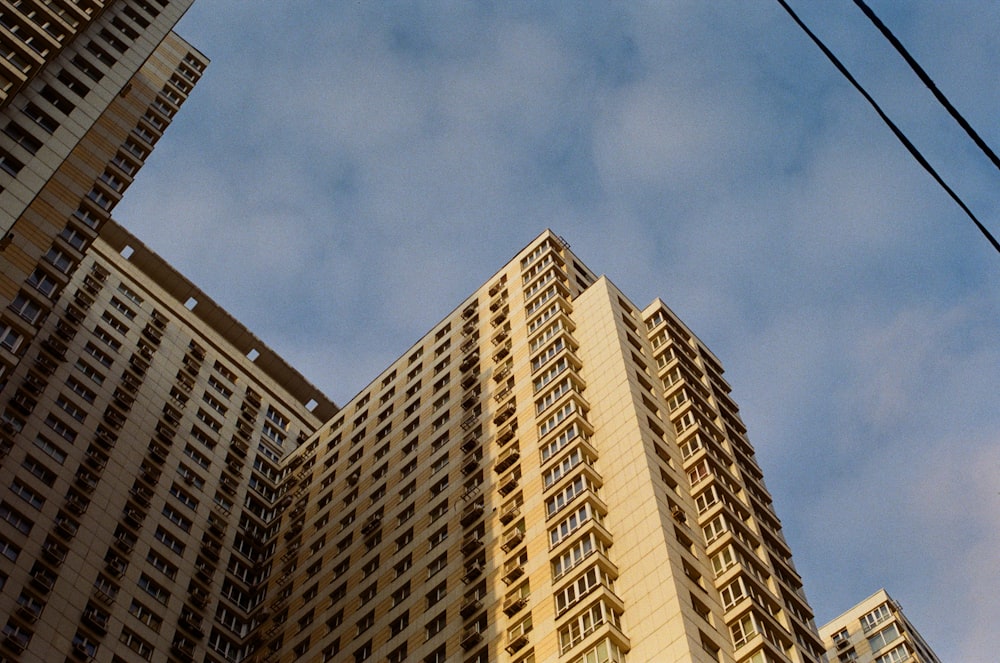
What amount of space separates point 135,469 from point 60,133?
79.0 feet

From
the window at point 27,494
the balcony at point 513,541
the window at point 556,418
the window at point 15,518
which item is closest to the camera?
the balcony at point 513,541

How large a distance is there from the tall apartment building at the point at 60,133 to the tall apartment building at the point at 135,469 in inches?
425

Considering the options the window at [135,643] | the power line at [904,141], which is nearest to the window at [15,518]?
the window at [135,643]

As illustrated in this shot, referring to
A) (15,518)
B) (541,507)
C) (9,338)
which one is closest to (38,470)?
(15,518)

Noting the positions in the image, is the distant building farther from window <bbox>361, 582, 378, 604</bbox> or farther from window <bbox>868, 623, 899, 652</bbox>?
window <bbox>868, 623, 899, 652</bbox>

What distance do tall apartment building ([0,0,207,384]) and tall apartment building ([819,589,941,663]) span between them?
63.9 metres

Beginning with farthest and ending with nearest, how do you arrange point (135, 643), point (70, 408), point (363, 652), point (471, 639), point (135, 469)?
point (135, 469) < point (70, 408) < point (135, 643) < point (363, 652) < point (471, 639)

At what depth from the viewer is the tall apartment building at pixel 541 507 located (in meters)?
49.0

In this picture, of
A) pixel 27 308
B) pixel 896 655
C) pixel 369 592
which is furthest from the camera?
pixel 896 655

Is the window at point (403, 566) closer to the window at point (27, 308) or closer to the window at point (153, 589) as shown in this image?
the window at point (153, 589)

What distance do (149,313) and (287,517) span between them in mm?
18311

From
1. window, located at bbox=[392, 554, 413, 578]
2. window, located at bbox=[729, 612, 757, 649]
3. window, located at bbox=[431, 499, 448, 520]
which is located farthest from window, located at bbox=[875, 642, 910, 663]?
window, located at bbox=[729, 612, 757, 649]

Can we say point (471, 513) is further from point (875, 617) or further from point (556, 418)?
point (875, 617)

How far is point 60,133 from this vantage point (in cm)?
5597
